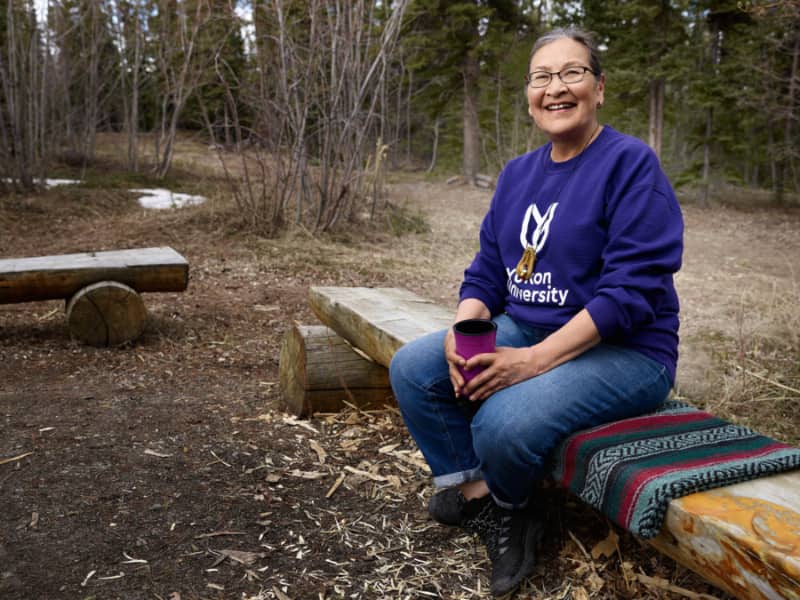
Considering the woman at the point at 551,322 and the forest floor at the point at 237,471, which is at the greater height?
the woman at the point at 551,322

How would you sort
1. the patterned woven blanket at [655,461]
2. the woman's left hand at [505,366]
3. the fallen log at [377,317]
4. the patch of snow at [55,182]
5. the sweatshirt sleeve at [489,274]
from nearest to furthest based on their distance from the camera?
the patterned woven blanket at [655,461]
the woman's left hand at [505,366]
the sweatshirt sleeve at [489,274]
the fallen log at [377,317]
the patch of snow at [55,182]

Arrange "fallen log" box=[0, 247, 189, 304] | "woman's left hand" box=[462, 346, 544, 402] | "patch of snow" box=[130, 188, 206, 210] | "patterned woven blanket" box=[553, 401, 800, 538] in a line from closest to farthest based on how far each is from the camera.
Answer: "patterned woven blanket" box=[553, 401, 800, 538], "woman's left hand" box=[462, 346, 544, 402], "fallen log" box=[0, 247, 189, 304], "patch of snow" box=[130, 188, 206, 210]

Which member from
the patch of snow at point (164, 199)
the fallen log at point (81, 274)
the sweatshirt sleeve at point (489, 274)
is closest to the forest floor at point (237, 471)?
the fallen log at point (81, 274)

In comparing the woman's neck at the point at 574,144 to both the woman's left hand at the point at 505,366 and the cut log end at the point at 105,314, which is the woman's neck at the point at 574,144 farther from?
the cut log end at the point at 105,314

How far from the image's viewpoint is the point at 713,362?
13.1 feet

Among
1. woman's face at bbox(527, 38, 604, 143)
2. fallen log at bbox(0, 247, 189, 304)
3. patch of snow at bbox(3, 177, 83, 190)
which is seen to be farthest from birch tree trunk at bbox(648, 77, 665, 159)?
woman's face at bbox(527, 38, 604, 143)

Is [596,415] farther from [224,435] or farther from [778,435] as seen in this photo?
[224,435]

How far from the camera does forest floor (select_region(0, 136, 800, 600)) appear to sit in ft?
6.96

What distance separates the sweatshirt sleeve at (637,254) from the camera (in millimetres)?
1900

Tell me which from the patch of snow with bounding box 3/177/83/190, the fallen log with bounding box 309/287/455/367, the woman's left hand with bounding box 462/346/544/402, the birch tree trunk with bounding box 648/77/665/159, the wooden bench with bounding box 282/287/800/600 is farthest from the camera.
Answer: the birch tree trunk with bounding box 648/77/665/159

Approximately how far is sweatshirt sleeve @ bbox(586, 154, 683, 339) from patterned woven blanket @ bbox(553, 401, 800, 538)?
0.91ft

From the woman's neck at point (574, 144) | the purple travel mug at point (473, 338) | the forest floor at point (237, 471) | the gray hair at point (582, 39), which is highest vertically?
the gray hair at point (582, 39)

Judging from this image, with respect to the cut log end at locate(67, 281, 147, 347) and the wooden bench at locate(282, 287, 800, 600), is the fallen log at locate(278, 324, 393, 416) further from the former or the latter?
the wooden bench at locate(282, 287, 800, 600)

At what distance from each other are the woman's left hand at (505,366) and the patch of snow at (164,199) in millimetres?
8032
